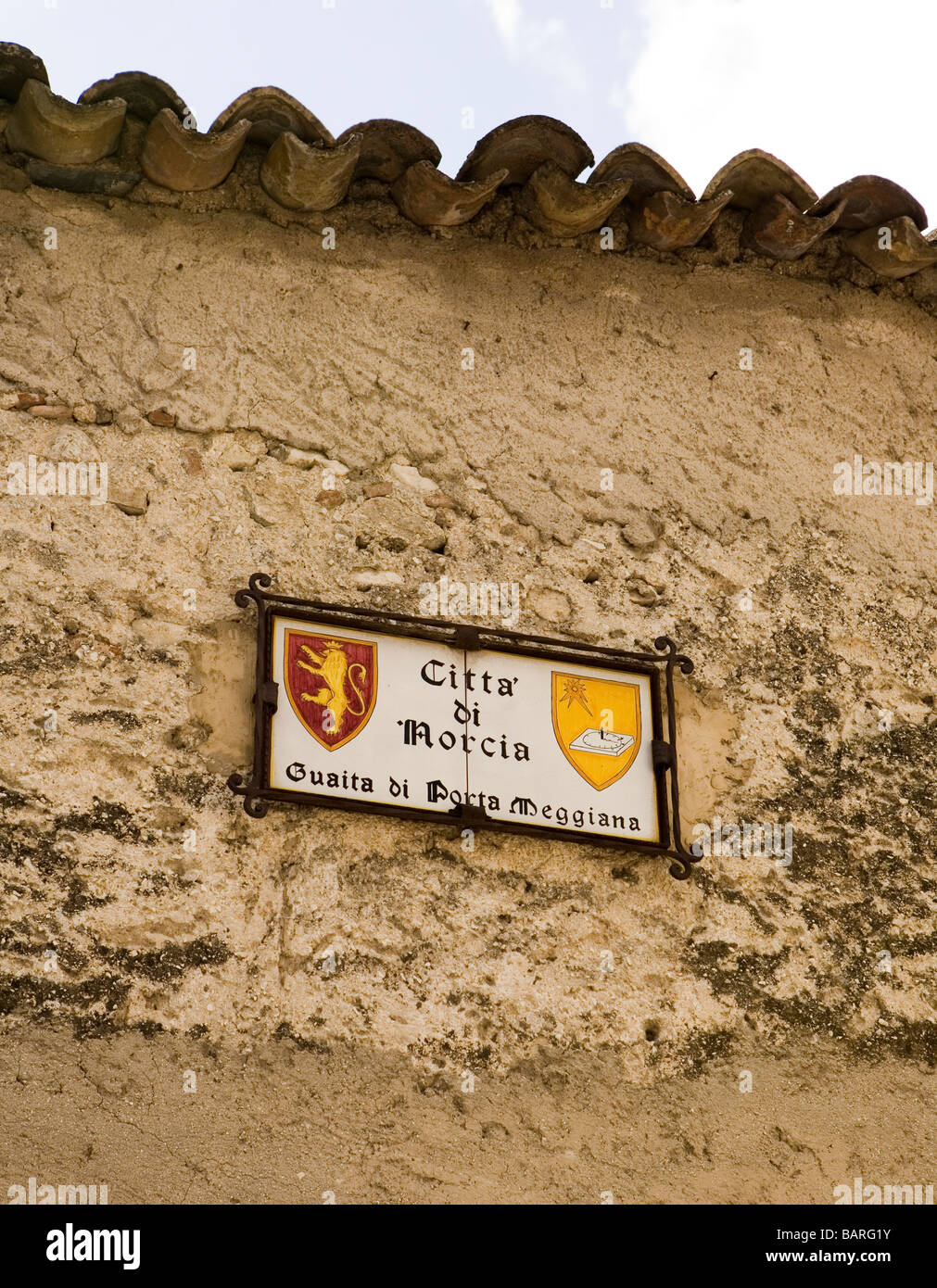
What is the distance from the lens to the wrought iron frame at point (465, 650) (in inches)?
130

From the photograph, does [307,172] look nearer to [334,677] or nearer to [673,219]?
[673,219]

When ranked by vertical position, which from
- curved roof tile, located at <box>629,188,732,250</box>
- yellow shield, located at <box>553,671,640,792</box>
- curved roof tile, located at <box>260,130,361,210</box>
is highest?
curved roof tile, located at <box>629,188,732,250</box>

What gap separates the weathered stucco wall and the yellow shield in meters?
0.16

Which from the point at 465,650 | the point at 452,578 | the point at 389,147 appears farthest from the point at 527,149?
the point at 465,650

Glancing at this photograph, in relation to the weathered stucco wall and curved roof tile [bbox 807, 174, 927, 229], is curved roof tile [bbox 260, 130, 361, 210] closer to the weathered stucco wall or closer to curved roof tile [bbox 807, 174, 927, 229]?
the weathered stucco wall

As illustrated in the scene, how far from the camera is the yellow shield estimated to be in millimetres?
3578

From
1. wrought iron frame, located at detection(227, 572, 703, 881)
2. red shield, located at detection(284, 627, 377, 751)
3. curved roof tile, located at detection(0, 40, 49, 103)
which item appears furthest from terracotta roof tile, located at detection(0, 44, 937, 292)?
red shield, located at detection(284, 627, 377, 751)

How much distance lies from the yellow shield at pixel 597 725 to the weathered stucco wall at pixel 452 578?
16 centimetres

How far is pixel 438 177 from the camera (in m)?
3.91

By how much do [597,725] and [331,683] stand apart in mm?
606

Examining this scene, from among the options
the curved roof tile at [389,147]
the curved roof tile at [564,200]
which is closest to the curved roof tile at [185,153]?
the curved roof tile at [389,147]

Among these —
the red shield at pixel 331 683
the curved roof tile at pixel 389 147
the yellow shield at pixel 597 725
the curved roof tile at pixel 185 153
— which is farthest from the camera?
the curved roof tile at pixel 389 147

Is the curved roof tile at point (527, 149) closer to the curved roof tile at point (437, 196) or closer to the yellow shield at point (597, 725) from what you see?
the curved roof tile at point (437, 196)
